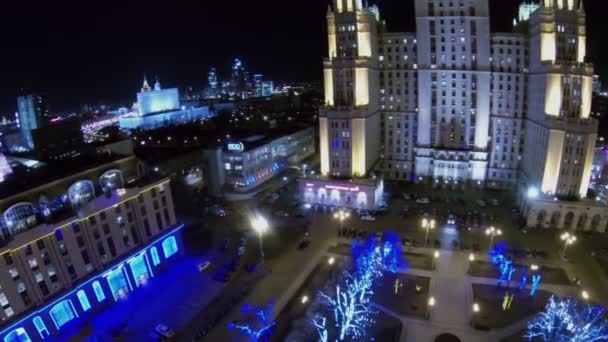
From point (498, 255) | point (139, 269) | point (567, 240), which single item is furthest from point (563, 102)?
point (139, 269)

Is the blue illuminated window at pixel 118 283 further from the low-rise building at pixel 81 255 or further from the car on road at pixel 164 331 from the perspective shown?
the car on road at pixel 164 331

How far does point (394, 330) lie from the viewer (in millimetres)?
41375

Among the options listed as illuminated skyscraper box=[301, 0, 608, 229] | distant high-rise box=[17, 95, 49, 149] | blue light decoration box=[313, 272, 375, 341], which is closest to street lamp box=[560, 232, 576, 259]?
illuminated skyscraper box=[301, 0, 608, 229]

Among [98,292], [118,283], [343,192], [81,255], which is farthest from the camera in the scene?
[343,192]

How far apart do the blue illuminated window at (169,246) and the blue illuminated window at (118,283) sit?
7.69 m

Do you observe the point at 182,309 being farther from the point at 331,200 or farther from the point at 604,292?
the point at 604,292

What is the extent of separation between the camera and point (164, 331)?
4222 centimetres

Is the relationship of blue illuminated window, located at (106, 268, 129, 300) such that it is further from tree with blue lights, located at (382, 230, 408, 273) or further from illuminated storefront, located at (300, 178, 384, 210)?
illuminated storefront, located at (300, 178, 384, 210)

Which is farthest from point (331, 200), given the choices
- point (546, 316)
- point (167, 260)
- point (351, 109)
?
point (546, 316)

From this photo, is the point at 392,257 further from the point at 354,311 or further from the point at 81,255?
the point at 81,255

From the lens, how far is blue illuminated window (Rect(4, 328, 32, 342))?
38.7m

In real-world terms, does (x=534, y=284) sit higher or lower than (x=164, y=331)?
higher

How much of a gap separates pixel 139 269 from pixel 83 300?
8.21 meters

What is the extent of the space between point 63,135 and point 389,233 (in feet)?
381
